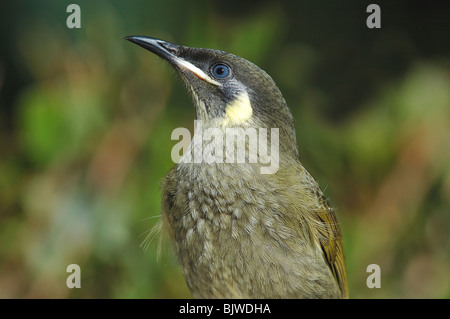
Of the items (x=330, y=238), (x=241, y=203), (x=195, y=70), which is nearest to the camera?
(x=241, y=203)

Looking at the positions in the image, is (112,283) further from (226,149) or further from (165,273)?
(226,149)

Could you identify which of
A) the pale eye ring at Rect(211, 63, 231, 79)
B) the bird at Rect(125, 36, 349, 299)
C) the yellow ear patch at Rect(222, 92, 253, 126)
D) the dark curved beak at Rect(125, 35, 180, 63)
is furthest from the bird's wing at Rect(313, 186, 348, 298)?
the dark curved beak at Rect(125, 35, 180, 63)

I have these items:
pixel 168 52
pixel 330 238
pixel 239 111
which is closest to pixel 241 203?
pixel 239 111

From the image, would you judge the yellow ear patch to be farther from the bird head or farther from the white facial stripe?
the white facial stripe

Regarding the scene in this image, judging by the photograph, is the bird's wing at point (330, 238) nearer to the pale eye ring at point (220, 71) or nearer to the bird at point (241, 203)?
the bird at point (241, 203)

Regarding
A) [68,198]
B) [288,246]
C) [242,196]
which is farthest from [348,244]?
[68,198]

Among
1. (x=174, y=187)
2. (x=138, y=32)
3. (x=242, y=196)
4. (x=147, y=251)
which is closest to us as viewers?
(x=242, y=196)

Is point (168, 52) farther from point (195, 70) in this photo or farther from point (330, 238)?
point (330, 238)
